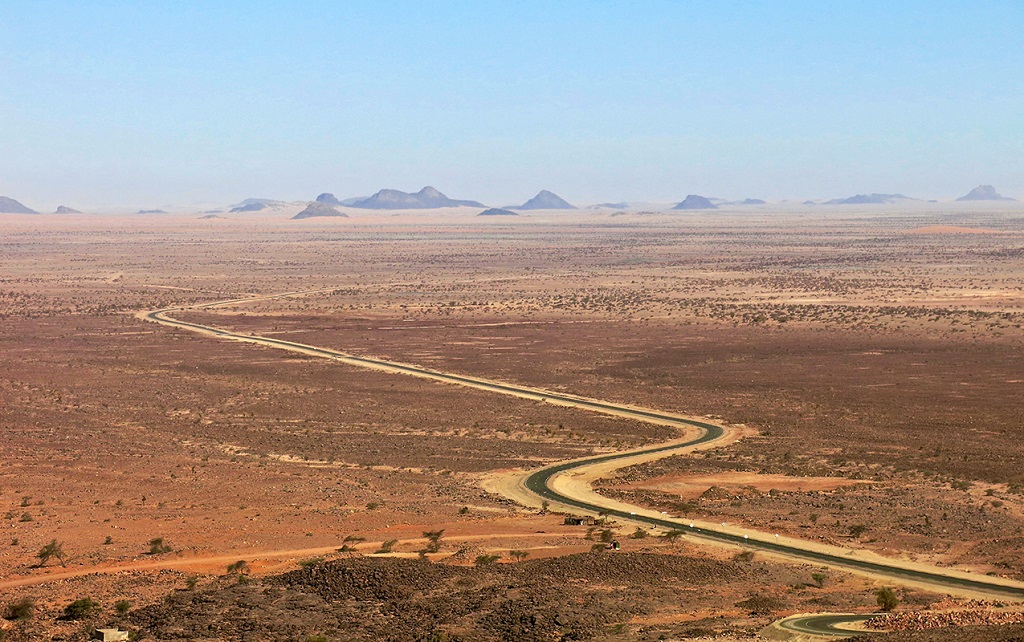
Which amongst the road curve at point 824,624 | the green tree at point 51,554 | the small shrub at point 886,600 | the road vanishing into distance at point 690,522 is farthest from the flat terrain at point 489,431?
the road vanishing into distance at point 690,522

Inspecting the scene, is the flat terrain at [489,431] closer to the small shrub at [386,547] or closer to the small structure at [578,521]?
the small shrub at [386,547]

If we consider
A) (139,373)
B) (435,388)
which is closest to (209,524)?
(435,388)

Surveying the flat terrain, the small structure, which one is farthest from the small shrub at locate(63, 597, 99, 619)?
the small structure

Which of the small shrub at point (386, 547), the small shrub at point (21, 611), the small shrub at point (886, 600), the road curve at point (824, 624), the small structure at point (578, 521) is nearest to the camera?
the road curve at point (824, 624)

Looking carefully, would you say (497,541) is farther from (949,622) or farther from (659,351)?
(659,351)

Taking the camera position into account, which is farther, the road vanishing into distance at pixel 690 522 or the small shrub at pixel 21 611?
the road vanishing into distance at pixel 690 522

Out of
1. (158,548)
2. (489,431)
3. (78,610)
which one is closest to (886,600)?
(78,610)

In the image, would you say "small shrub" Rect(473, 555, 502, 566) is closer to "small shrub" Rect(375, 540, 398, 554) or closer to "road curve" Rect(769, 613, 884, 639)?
"small shrub" Rect(375, 540, 398, 554)
